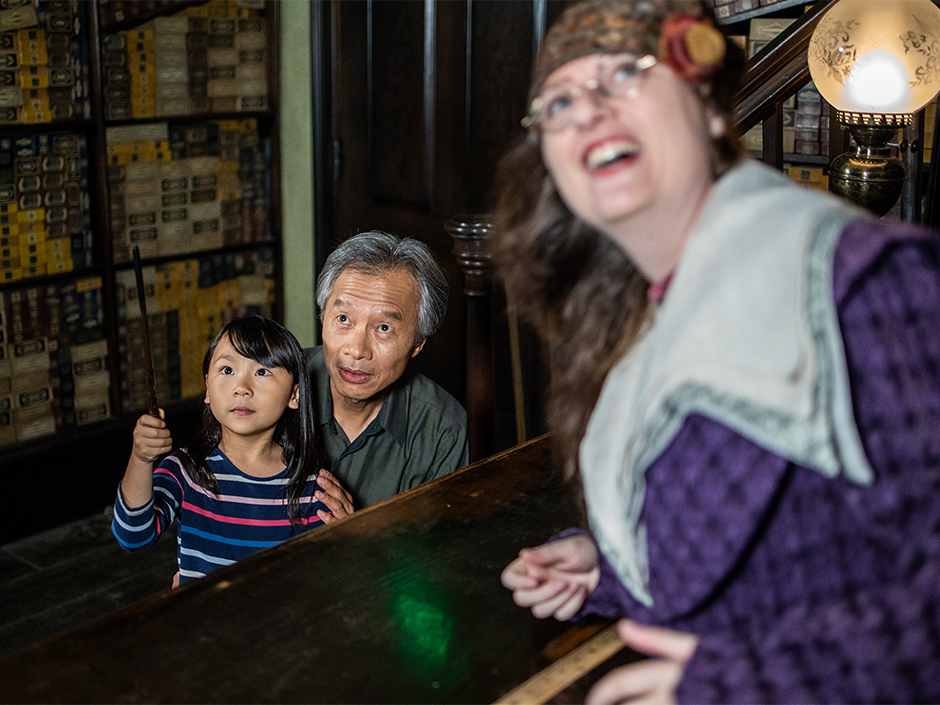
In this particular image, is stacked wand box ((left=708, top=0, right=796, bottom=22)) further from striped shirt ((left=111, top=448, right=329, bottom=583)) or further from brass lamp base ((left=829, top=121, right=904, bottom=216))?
striped shirt ((left=111, top=448, right=329, bottom=583))

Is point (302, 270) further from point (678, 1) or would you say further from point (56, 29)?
point (678, 1)

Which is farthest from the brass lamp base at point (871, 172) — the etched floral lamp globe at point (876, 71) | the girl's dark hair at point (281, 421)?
the girl's dark hair at point (281, 421)

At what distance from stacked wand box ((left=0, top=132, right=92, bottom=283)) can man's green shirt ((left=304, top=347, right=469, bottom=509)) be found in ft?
5.58

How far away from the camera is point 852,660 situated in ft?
2.42

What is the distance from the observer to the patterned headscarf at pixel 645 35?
35.1 inches

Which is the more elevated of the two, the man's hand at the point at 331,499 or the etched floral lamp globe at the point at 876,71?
the etched floral lamp globe at the point at 876,71

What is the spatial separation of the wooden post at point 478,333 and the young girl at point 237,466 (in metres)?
0.43

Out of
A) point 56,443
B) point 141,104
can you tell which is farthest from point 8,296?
point 141,104

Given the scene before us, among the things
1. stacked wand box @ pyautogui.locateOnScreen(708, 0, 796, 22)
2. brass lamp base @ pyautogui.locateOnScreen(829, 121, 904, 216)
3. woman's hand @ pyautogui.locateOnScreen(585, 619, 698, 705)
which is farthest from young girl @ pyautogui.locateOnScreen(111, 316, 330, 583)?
stacked wand box @ pyautogui.locateOnScreen(708, 0, 796, 22)

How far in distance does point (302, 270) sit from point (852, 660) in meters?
3.60

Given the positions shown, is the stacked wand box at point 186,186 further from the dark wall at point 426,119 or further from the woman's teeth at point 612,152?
the woman's teeth at point 612,152

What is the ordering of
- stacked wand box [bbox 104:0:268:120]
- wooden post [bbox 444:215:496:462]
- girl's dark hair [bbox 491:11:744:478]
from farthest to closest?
stacked wand box [bbox 104:0:268:120] → wooden post [bbox 444:215:496:462] → girl's dark hair [bbox 491:11:744:478]

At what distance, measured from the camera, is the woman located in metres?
0.76

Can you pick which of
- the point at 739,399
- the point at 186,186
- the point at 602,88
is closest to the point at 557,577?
the point at 739,399
